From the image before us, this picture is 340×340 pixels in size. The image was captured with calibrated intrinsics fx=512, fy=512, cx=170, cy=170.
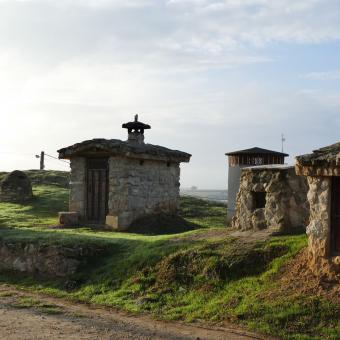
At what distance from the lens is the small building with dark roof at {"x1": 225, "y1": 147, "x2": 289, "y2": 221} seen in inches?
762

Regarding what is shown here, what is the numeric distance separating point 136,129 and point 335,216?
438 inches

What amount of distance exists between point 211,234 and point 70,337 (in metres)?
5.31

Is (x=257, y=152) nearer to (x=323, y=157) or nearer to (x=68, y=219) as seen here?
(x=68, y=219)

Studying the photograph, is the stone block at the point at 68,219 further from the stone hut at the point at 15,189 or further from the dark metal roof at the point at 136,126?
the stone hut at the point at 15,189

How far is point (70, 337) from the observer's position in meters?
7.17

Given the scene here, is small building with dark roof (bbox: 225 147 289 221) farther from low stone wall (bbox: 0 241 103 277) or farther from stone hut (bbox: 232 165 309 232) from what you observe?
low stone wall (bbox: 0 241 103 277)

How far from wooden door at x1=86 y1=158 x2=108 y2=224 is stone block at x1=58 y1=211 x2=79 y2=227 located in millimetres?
640

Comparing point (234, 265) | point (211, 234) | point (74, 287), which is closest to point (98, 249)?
point (74, 287)

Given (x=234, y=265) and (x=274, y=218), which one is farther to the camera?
(x=274, y=218)

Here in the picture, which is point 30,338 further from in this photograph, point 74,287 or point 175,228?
point 175,228

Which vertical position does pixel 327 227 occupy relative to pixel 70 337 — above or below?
above

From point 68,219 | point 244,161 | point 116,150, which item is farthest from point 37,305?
point 244,161

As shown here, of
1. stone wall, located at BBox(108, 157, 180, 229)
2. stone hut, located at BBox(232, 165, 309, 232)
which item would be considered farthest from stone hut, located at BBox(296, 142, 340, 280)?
stone wall, located at BBox(108, 157, 180, 229)

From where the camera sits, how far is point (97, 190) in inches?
679
